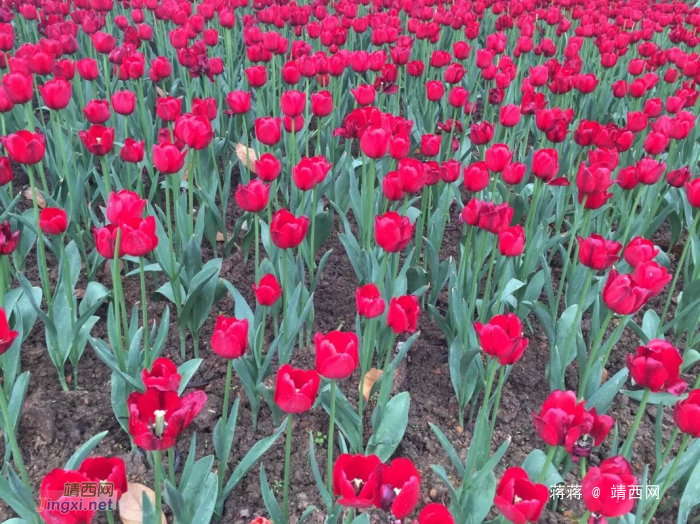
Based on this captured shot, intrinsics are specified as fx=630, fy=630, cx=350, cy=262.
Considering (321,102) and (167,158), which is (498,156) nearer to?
(321,102)

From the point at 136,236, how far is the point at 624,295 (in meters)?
1.26

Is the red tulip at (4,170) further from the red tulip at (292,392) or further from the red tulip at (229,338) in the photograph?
the red tulip at (292,392)

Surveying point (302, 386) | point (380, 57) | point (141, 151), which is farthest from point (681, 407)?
point (380, 57)

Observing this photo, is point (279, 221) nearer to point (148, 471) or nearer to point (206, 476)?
point (206, 476)

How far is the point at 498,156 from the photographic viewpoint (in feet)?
7.95

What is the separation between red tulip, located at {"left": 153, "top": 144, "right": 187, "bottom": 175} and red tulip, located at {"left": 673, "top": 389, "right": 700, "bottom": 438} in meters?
1.68

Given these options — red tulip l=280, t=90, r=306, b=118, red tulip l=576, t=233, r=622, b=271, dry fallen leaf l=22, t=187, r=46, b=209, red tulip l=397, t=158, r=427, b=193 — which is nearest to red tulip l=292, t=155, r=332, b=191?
red tulip l=397, t=158, r=427, b=193

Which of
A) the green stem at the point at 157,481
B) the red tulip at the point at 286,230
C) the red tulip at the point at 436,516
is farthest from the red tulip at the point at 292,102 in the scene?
the red tulip at the point at 436,516

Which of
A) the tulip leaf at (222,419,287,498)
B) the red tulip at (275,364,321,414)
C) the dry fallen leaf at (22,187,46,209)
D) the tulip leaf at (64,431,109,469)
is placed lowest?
the dry fallen leaf at (22,187,46,209)

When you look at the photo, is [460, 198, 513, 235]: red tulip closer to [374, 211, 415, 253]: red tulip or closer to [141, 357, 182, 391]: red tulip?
[374, 211, 415, 253]: red tulip

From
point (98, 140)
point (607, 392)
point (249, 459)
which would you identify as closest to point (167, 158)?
point (98, 140)

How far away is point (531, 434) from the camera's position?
2.26m

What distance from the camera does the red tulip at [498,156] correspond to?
241cm

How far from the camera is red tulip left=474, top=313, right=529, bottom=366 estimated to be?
4.75 feet
